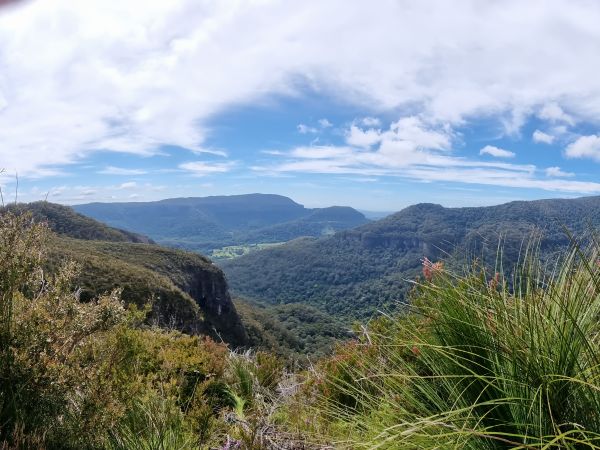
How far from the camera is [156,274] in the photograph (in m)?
55.1

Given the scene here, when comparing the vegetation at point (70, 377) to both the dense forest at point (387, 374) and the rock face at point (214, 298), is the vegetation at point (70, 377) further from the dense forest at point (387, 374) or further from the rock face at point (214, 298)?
the rock face at point (214, 298)

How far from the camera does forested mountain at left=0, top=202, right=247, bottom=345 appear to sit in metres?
38.8

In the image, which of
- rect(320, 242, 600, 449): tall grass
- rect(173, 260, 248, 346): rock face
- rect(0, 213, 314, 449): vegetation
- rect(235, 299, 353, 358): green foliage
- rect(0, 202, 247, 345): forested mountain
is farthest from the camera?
rect(173, 260, 248, 346): rock face

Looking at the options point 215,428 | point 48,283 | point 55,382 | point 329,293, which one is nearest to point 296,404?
point 215,428

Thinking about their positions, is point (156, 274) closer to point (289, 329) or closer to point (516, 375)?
point (289, 329)

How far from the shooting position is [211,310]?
286ft

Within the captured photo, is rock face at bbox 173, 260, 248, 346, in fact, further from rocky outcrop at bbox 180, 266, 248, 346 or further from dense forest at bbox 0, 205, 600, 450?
dense forest at bbox 0, 205, 600, 450

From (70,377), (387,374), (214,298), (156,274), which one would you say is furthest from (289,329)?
(387,374)

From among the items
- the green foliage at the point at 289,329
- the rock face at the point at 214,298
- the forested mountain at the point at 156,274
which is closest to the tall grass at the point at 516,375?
the forested mountain at the point at 156,274

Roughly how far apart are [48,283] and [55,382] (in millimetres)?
898

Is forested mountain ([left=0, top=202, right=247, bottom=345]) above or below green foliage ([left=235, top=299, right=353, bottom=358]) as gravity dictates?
above

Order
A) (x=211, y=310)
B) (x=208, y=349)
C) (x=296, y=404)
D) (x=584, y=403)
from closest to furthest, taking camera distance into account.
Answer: (x=584, y=403), (x=296, y=404), (x=208, y=349), (x=211, y=310)

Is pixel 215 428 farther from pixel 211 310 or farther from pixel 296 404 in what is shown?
pixel 211 310

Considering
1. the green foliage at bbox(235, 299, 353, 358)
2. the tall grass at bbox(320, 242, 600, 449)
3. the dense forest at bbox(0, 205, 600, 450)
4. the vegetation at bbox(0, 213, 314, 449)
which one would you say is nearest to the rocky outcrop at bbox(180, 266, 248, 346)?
the green foliage at bbox(235, 299, 353, 358)
